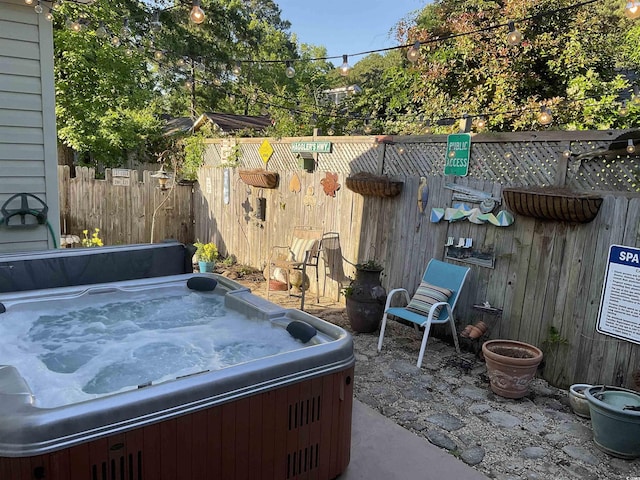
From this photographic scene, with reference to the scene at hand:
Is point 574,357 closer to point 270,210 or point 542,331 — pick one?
point 542,331

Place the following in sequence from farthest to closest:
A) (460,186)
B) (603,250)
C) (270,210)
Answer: (270,210) → (460,186) → (603,250)

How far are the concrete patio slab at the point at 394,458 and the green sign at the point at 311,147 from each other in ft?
12.0

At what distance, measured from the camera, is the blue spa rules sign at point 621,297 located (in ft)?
10.5

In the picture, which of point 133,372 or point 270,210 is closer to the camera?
point 133,372

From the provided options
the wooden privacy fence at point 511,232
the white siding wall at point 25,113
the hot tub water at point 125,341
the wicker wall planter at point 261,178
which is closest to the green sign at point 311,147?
the wooden privacy fence at point 511,232

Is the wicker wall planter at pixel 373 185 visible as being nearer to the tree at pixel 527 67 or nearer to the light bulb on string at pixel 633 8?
the tree at pixel 527 67

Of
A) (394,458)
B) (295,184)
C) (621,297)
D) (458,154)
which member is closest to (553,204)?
(621,297)

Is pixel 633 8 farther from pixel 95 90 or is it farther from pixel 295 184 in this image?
pixel 95 90

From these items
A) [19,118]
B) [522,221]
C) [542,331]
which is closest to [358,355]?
[542,331]

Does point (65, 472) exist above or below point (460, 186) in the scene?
below

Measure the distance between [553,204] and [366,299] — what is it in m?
1.93

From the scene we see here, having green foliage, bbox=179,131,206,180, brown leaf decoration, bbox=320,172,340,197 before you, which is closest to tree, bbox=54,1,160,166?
green foliage, bbox=179,131,206,180

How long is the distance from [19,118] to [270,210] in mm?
3484

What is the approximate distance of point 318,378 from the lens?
7.23ft
